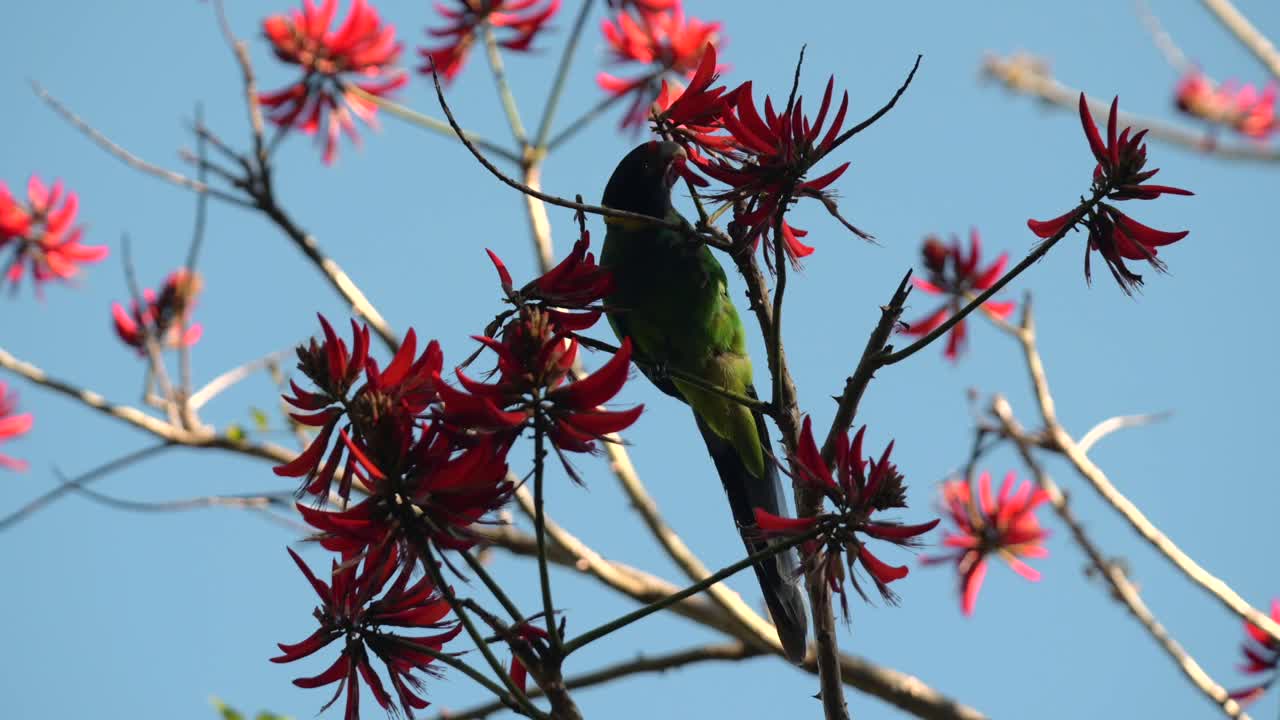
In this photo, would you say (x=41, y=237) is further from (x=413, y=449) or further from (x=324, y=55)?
(x=413, y=449)

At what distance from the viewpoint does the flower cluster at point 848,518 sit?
5.81 feet

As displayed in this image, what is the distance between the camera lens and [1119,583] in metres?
3.30

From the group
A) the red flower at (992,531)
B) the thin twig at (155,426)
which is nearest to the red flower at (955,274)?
the red flower at (992,531)

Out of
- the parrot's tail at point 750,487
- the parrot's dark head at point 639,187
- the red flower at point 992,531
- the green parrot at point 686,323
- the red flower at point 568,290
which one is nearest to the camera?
the red flower at point 568,290

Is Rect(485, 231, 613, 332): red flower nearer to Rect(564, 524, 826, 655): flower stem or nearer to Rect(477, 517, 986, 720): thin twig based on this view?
Rect(564, 524, 826, 655): flower stem

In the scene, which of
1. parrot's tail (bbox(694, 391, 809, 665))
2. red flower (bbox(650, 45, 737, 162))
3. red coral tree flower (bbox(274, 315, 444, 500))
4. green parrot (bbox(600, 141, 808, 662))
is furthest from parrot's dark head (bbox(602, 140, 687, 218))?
red coral tree flower (bbox(274, 315, 444, 500))

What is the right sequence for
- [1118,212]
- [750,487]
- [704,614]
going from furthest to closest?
[704,614], [750,487], [1118,212]

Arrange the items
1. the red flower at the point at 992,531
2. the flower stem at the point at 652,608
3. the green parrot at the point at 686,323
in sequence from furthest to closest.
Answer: the red flower at the point at 992,531 → the green parrot at the point at 686,323 → the flower stem at the point at 652,608

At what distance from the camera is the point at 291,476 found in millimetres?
1958

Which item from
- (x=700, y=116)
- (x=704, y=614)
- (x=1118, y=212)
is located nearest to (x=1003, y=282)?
(x=1118, y=212)

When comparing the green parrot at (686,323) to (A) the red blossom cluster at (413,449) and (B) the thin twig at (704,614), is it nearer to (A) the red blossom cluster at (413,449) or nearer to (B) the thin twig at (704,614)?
(B) the thin twig at (704,614)

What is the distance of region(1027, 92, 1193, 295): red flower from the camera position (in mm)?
1841

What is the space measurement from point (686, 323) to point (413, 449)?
1.55 meters

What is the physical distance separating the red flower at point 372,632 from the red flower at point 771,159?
77cm
